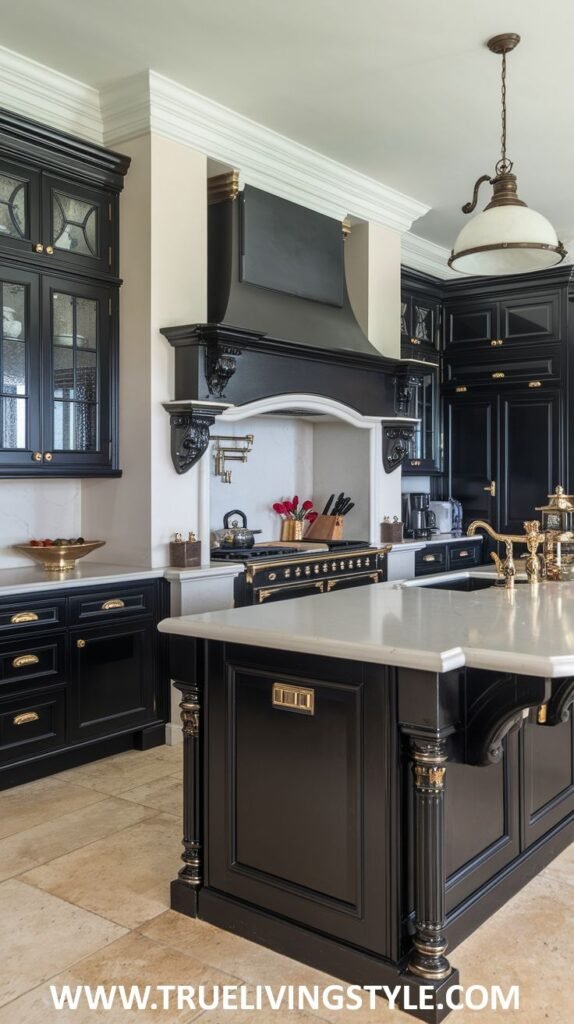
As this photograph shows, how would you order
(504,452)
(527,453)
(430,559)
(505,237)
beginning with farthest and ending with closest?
(504,452) < (527,453) < (430,559) < (505,237)

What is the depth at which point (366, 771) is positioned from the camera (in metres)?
2.18

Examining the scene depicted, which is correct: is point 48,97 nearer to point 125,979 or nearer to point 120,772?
point 120,772

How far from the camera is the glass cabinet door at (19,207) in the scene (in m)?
3.81

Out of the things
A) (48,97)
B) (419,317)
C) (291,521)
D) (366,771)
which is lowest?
(366,771)

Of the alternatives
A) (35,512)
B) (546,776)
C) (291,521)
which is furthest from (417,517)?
(546,776)

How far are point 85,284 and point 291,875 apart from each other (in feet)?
9.74

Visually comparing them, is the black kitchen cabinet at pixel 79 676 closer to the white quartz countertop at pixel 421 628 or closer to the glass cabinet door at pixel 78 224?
the white quartz countertop at pixel 421 628

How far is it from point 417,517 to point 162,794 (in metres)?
3.23

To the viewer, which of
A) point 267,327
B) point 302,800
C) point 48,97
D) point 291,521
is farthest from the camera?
point 291,521

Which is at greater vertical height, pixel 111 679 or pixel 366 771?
pixel 366 771

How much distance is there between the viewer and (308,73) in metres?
4.09

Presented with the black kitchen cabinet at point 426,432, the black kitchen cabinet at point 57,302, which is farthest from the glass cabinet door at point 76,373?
the black kitchen cabinet at point 426,432

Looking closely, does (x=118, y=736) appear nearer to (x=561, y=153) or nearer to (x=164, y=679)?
(x=164, y=679)

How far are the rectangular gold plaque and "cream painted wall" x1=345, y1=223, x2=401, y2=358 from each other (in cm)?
384
